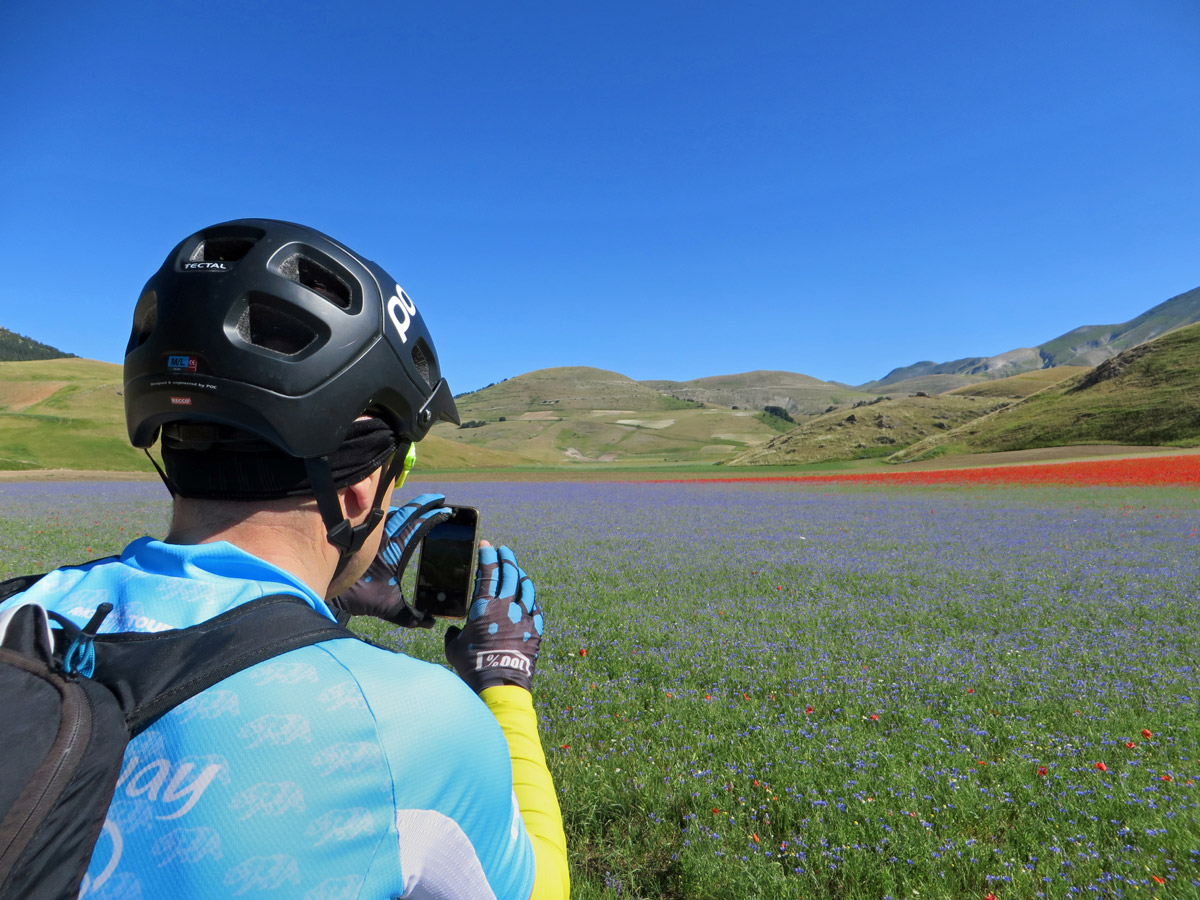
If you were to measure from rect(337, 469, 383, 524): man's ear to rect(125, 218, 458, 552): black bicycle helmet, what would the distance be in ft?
0.37

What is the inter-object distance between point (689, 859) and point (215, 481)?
3605 mm

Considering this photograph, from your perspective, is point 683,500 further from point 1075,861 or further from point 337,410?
point 337,410

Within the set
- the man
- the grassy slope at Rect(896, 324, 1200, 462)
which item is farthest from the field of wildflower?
the grassy slope at Rect(896, 324, 1200, 462)

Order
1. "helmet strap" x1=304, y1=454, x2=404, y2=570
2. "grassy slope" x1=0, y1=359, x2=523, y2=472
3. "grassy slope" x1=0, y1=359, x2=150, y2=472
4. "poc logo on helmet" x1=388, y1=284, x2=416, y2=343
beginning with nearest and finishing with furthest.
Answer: "helmet strap" x1=304, y1=454, x2=404, y2=570 → "poc logo on helmet" x1=388, y1=284, x2=416, y2=343 → "grassy slope" x1=0, y1=359, x2=150, y2=472 → "grassy slope" x1=0, y1=359, x2=523, y2=472

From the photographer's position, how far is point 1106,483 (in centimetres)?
3247

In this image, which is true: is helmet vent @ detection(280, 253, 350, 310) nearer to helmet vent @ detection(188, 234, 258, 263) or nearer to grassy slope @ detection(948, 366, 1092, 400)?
helmet vent @ detection(188, 234, 258, 263)

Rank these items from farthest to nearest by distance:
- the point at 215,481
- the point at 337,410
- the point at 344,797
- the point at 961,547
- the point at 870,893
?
the point at 961,547 < the point at 870,893 < the point at 337,410 < the point at 215,481 < the point at 344,797

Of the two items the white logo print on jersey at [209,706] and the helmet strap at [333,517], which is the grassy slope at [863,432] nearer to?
the helmet strap at [333,517]

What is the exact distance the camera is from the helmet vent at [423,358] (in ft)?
7.18

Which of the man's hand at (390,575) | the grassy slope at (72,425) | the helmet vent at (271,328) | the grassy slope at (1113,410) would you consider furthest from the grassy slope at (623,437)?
the helmet vent at (271,328)

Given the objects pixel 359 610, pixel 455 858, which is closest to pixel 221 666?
pixel 455 858

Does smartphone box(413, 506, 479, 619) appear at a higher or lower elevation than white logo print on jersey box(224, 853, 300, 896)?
higher

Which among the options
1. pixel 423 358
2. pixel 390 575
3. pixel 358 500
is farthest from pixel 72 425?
pixel 358 500

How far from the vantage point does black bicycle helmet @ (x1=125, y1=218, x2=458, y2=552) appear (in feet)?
5.41
